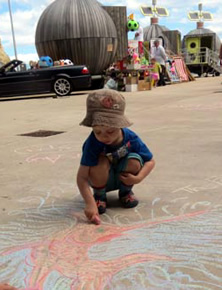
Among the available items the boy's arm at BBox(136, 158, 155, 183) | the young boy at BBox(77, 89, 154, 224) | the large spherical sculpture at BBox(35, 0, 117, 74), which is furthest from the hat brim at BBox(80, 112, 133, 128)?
the large spherical sculpture at BBox(35, 0, 117, 74)

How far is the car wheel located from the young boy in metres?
10.3

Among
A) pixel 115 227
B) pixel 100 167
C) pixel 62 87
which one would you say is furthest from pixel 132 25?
pixel 115 227

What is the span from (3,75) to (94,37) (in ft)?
15.2

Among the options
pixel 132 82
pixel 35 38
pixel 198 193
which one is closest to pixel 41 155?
pixel 198 193

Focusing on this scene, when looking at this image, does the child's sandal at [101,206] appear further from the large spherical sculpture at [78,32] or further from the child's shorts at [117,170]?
the large spherical sculpture at [78,32]

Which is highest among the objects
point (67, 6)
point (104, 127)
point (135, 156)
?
point (67, 6)

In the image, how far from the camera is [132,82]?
535 inches

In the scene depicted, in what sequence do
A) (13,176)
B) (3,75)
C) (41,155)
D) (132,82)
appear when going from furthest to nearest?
(132,82), (3,75), (41,155), (13,176)

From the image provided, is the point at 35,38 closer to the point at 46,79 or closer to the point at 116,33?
the point at 116,33

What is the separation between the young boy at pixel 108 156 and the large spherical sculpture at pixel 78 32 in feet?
44.6

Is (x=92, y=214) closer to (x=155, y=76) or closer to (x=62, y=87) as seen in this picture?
(x=62, y=87)

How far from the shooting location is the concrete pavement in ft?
5.70

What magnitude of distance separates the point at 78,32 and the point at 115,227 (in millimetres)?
14074

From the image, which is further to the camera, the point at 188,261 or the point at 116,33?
the point at 116,33
